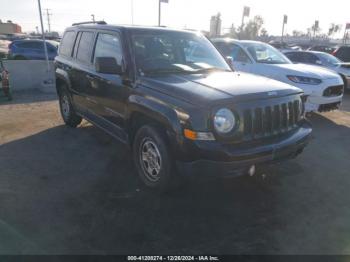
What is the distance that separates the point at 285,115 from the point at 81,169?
293 cm

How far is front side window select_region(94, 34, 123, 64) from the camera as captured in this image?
14.1 feet

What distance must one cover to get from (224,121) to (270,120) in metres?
0.65

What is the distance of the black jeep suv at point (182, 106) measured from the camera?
330 centimetres

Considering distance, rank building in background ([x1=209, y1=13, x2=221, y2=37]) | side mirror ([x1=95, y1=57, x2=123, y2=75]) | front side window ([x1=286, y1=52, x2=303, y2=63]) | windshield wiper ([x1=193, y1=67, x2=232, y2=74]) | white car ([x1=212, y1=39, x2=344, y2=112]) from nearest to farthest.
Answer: side mirror ([x1=95, y1=57, x2=123, y2=75]) < windshield wiper ([x1=193, y1=67, x2=232, y2=74]) < white car ([x1=212, y1=39, x2=344, y2=112]) < front side window ([x1=286, y1=52, x2=303, y2=63]) < building in background ([x1=209, y1=13, x2=221, y2=37])

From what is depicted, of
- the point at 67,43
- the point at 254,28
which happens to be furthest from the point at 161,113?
the point at 254,28

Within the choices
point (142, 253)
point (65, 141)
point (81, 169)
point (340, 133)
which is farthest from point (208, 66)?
point (340, 133)

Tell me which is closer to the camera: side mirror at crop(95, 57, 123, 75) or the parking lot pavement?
the parking lot pavement

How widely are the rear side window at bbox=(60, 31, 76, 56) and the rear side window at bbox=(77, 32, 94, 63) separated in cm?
44

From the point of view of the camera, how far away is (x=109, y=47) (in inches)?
181

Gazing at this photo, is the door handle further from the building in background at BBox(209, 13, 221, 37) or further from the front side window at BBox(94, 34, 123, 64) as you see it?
the building in background at BBox(209, 13, 221, 37)

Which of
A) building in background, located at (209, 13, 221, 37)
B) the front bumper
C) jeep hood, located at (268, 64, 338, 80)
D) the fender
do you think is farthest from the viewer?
building in background, located at (209, 13, 221, 37)

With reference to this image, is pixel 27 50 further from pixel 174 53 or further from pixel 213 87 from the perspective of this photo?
pixel 213 87

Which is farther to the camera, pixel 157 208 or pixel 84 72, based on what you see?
pixel 84 72

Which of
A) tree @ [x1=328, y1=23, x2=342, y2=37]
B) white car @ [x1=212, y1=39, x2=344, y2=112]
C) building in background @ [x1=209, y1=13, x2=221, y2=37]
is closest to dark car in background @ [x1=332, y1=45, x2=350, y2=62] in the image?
white car @ [x1=212, y1=39, x2=344, y2=112]
